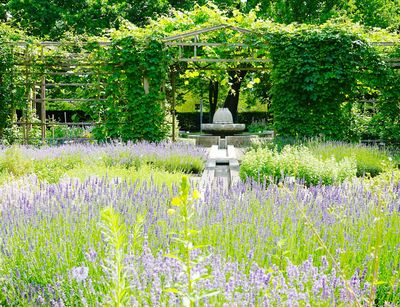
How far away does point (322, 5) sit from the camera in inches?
917

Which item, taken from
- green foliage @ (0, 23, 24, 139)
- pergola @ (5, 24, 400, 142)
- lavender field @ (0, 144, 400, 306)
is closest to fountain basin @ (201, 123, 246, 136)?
pergola @ (5, 24, 400, 142)

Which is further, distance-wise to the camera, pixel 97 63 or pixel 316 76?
pixel 97 63

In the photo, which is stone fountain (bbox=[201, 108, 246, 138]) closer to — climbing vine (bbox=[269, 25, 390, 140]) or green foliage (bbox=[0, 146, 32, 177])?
climbing vine (bbox=[269, 25, 390, 140])

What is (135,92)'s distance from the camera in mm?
12102

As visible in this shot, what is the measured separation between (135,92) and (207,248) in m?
9.40

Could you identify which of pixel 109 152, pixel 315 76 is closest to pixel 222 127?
pixel 315 76

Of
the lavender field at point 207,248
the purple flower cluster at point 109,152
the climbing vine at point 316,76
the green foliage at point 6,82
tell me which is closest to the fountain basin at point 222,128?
the climbing vine at point 316,76

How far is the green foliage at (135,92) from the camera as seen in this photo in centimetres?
1198

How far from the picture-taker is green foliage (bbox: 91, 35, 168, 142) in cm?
1198

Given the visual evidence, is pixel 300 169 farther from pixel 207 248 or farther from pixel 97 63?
pixel 97 63

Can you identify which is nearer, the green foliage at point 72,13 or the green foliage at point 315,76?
the green foliage at point 315,76

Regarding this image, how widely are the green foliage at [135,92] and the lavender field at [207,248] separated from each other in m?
7.22

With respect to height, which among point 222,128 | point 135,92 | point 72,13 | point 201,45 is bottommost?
point 222,128

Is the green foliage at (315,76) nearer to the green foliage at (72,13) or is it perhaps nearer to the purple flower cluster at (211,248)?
the purple flower cluster at (211,248)
